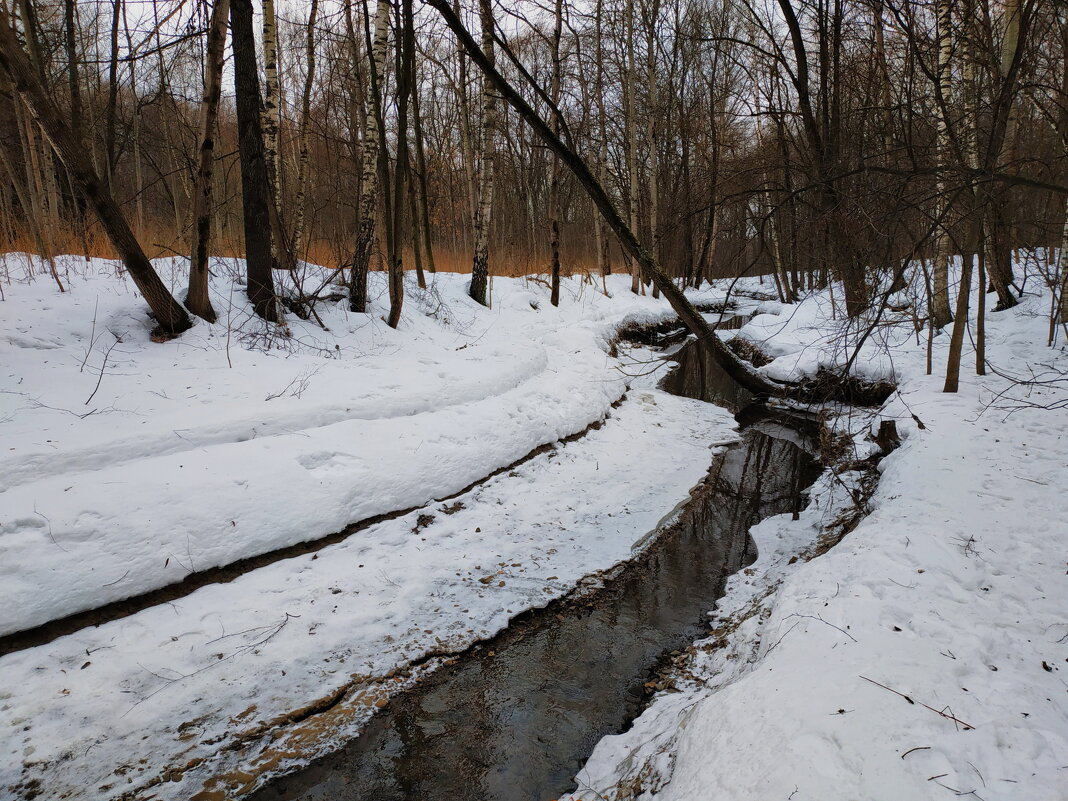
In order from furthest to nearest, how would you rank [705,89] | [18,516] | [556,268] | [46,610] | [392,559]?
1. [705,89]
2. [556,268]
3. [392,559]
4. [18,516]
5. [46,610]

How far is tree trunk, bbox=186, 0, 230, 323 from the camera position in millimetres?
5785

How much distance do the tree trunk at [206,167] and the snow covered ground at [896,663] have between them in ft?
21.0

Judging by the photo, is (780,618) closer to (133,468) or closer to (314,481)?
(314,481)

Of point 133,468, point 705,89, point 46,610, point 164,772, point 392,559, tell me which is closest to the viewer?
point 164,772

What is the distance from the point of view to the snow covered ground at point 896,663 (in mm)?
2119

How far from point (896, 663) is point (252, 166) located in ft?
26.3

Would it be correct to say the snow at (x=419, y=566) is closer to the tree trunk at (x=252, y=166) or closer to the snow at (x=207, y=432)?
the snow at (x=207, y=432)

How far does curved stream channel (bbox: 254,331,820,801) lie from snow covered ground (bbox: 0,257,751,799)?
0.21m

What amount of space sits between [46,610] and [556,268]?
12514 millimetres

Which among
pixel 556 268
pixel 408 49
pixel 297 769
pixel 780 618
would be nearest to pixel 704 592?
pixel 780 618

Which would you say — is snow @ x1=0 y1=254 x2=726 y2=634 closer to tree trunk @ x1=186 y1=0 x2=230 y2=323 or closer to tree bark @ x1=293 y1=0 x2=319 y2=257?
tree trunk @ x1=186 y1=0 x2=230 y2=323

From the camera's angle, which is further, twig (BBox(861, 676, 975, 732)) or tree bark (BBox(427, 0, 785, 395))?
tree bark (BBox(427, 0, 785, 395))

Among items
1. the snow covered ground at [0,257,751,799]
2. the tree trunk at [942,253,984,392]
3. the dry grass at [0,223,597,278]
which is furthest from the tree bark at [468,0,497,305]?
the tree trunk at [942,253,984,392]

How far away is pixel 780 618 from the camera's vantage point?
3.49 m
